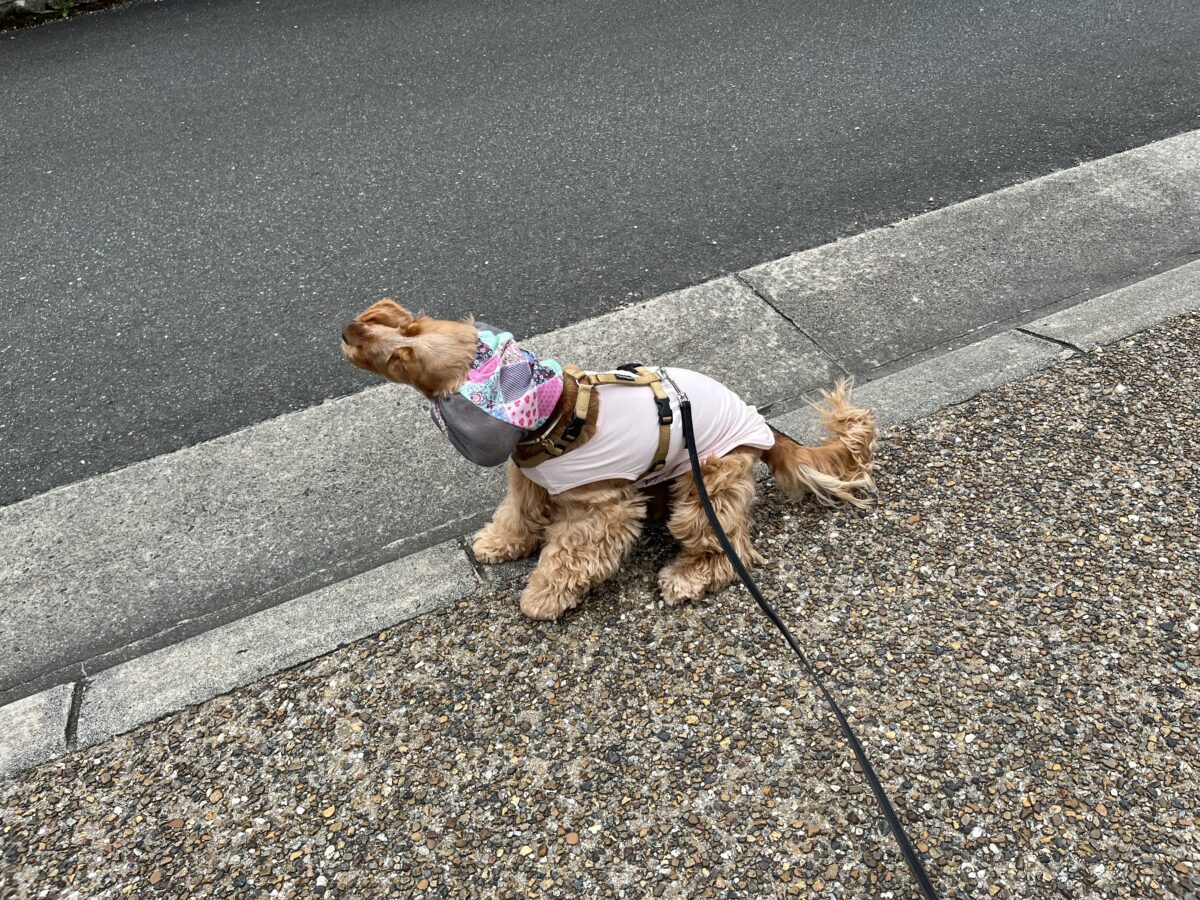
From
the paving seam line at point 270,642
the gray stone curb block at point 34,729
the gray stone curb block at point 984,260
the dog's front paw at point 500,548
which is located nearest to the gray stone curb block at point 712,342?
the gray stone curb block at point 984,260

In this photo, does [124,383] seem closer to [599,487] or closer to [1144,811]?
[599,487]

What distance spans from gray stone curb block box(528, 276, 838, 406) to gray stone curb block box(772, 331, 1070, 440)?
0.20 meters

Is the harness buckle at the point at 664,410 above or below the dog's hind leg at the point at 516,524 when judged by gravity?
above

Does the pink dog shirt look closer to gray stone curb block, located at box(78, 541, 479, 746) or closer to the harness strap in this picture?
the harness strap

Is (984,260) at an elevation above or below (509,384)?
below

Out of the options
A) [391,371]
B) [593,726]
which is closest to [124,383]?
[391,371]

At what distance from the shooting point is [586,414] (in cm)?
247

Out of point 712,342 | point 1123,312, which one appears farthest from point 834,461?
point 1123,312

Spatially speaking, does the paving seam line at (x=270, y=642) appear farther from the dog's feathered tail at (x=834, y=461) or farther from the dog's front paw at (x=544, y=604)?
the dog's feathered tail at (x=834, y=461)

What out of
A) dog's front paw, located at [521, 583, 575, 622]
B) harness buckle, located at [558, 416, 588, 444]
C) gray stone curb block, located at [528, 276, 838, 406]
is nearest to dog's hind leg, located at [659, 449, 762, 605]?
dog's front paw, located at [521, 583, 575, 622]

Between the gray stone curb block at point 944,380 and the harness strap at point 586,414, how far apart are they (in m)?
0.84

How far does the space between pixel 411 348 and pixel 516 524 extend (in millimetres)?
772

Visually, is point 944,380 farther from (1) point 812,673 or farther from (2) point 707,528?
(1) point 812,673

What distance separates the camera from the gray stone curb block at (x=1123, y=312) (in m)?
3.52
